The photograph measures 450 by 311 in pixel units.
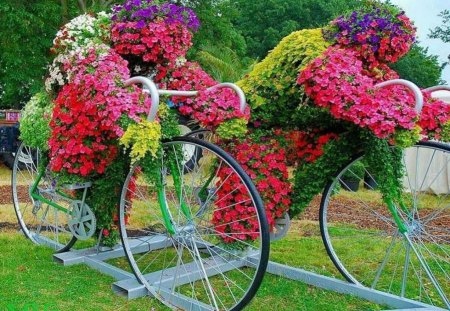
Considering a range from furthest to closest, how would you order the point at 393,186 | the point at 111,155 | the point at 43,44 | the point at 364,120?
the point at 43,44
the point at 111,155
the point at 393,186
the point at 364,120

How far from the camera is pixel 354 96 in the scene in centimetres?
314

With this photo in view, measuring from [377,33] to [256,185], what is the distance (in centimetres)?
128

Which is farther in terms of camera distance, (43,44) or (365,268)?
(43,44)

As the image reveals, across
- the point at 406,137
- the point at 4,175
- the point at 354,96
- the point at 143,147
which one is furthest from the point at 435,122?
the point at 4,175

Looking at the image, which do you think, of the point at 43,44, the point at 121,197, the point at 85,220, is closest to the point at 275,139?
the point at 121,197

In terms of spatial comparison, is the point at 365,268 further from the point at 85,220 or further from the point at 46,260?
the point at 46,260

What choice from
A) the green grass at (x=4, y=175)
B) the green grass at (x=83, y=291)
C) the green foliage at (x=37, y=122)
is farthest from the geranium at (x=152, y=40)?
the green grass at (x=4, y=175)

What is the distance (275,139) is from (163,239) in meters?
1.77

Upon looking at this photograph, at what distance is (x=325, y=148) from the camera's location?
3.69m

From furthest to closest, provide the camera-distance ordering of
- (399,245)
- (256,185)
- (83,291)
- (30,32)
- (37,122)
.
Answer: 1. (30,32)
2. (399,245)
3. (37,122)
4. (83,291)
5. (256,185)

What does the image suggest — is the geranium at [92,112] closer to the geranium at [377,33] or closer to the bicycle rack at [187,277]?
the bicycle rack at [187,277]

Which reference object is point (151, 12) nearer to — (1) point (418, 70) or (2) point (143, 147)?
(2) point (143, 147)

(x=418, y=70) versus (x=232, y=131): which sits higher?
(x=418, y=70)

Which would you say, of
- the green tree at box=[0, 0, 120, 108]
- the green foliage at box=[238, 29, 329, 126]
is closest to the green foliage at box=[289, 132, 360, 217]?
the green foliage at box=[238, 29, 329, 126]
